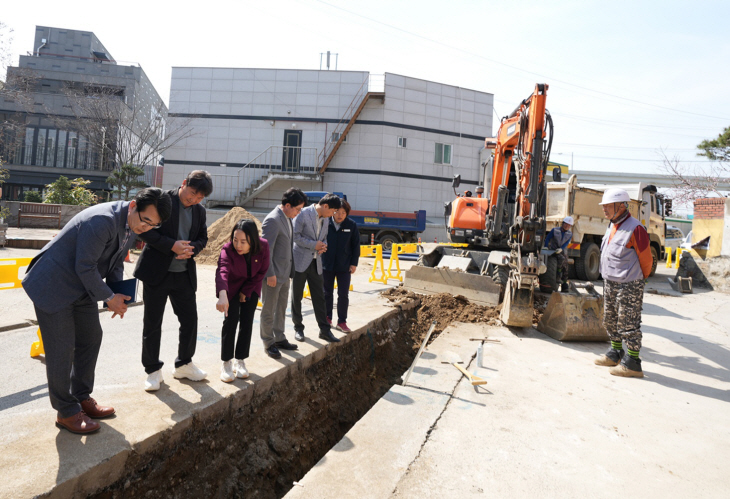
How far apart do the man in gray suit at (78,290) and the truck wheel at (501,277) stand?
21.4 ft

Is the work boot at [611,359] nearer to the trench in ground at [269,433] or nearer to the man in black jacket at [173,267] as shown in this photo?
the trench in ground at [269,433]

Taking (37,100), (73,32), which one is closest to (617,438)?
(37,100)

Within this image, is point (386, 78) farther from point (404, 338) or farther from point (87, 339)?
point (87, 339)

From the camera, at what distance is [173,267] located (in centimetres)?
325

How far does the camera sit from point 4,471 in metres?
2.16

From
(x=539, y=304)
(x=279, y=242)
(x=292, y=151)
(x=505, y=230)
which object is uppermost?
(x=292, y=151)

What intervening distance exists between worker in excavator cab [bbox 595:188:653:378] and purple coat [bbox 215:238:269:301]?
12.8 feet

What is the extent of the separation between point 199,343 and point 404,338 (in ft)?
11.6

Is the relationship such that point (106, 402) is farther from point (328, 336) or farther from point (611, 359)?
point (611, 359)

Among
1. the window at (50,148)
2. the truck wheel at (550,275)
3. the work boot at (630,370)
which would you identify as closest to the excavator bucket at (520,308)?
the work boot at (630,370)

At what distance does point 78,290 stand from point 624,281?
514cm

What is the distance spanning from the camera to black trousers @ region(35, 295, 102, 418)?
248 centimetres

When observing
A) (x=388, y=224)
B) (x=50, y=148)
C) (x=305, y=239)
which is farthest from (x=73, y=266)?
(x=50, y=148)

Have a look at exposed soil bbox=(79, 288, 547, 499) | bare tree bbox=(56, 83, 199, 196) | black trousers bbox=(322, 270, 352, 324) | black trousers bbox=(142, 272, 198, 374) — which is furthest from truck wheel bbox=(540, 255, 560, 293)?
bare tree bbox=(56, 83, 199, 196)
